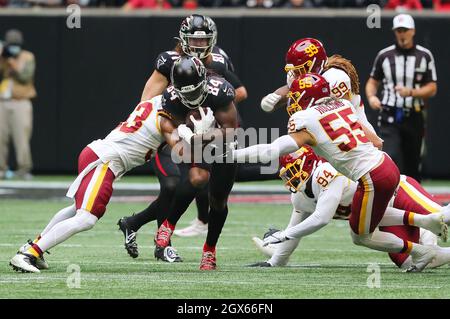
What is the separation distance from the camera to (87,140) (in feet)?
51.5

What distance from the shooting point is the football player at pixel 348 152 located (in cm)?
720

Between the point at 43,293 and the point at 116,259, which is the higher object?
the point at 43,293

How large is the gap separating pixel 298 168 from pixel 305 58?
739 mm

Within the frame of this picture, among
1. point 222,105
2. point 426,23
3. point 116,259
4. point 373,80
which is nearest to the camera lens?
point 222,105

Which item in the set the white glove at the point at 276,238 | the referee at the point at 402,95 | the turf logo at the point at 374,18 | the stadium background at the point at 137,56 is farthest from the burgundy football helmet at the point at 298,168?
the stadium background at the point at 137,56

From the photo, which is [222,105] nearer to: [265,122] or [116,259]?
[116,259]

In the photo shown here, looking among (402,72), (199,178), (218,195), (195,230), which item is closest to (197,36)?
(199,178)

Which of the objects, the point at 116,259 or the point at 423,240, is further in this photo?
the point at 116,259

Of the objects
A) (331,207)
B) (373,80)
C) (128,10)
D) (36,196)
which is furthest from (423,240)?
(128,10)

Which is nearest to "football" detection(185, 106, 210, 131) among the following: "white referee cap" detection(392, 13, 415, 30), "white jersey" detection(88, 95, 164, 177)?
"white jersey" detection(88, 95, 164, 177)

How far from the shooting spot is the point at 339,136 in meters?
7.25

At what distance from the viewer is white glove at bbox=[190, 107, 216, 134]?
7383mm

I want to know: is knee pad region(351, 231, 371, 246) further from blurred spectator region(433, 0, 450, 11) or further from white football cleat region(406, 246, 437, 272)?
blurred spectator region(433, 0, 450, 11)

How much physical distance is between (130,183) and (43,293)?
8.67 meters
